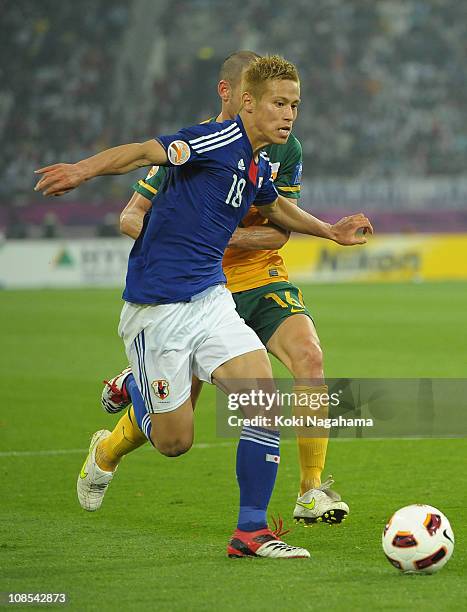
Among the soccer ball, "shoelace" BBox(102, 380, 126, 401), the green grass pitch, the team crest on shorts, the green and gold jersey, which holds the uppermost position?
the green and gold jersey

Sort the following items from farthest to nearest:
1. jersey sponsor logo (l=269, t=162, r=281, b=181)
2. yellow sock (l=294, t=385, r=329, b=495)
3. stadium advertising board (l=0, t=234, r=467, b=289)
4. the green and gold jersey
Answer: stadium advertising board (l=0, t=234, r=467, b=289)
the green and gold jersey
jersey sponsor logo (l=269, t=162, r=281, b=181)
yellow sock (l=294, t=385, r=329, b=495)

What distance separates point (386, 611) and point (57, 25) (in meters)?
28.5

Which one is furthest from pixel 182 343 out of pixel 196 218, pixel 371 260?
pixel 371 260

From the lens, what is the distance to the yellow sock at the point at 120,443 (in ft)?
18.7

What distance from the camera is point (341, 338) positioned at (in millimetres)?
14352

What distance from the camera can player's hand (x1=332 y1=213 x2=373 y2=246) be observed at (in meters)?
5.49

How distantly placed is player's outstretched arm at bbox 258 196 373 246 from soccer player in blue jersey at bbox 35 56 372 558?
0.53 meters

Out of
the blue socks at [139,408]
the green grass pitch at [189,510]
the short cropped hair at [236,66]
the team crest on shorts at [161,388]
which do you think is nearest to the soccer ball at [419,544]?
the green grass pitch at [189,510]

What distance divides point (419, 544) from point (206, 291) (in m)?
1.40

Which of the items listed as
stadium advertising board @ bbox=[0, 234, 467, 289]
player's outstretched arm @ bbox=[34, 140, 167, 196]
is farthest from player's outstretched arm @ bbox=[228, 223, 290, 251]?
stadium advertising board @ bbox=[0, 234, 467, 289]

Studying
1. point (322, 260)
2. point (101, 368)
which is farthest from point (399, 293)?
point (101, 368)

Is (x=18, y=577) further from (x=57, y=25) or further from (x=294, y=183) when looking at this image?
(x=57, y=25)

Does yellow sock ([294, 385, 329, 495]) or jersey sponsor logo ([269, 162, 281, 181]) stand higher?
jersey sponsor logo ([269, 162, 281, 181])

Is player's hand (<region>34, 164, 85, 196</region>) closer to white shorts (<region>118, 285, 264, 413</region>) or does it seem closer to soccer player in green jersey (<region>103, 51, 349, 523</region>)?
white shorts (<region>118, 285, 264, 413</region>)
